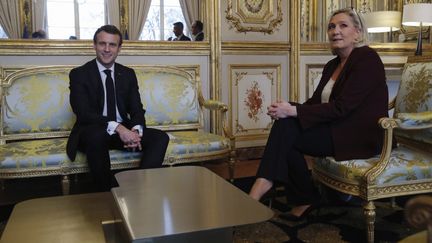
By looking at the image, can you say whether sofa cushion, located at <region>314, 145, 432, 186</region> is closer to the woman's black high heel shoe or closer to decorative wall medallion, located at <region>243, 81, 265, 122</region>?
the woman's black high heel shoe

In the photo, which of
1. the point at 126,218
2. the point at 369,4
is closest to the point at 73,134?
the point at 126,218

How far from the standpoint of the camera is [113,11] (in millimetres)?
4898

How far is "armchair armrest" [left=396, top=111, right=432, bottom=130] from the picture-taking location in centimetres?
174

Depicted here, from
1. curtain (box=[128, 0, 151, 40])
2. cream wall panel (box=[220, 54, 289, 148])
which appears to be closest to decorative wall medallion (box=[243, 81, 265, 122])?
cream wall panel (box=[220, 54, 289, 148])

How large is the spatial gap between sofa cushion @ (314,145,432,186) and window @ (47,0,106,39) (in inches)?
150

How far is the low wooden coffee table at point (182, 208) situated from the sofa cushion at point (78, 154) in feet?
1.92

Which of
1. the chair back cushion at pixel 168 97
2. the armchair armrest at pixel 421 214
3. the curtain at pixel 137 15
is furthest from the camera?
the curtain at pixel 137 15

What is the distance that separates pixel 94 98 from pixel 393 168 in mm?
1574

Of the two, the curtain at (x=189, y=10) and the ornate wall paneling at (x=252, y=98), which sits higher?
the curtain at (x=189, y=10)

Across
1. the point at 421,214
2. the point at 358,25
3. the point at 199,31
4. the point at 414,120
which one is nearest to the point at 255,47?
the point at 199,31

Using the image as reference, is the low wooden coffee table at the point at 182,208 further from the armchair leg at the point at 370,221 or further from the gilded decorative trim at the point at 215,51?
the gilded decorative trim at the point at 215,51

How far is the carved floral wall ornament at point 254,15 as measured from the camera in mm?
3402

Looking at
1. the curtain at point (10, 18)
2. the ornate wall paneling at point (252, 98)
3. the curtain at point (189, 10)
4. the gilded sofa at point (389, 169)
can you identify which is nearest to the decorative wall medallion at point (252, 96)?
the ornate wall paneling at point (252, 98)

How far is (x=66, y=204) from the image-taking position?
160cm
